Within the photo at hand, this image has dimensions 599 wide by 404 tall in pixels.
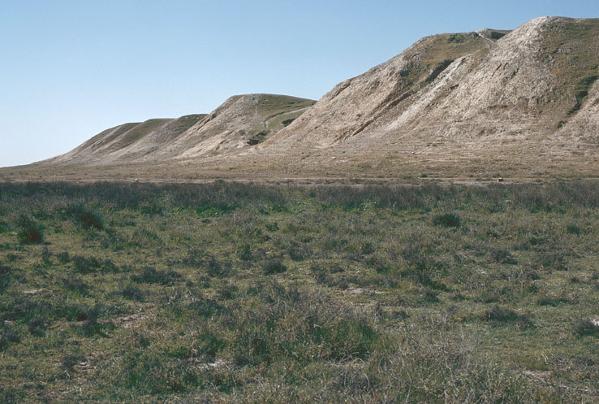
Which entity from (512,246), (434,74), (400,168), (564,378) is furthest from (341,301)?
(434,74)

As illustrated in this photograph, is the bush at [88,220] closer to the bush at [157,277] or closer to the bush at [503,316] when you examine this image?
the bush at [157,277]

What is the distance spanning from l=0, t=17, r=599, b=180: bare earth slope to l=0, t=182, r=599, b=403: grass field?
20728 millimetres

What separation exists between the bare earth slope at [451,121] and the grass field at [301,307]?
68.0ft

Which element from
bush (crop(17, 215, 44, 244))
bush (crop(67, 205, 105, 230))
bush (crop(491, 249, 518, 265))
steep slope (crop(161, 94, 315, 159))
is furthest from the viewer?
steep slope (crop(161, 94, 315, 159))

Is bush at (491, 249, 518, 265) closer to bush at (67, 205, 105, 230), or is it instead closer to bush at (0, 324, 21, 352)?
bush at (0, 324, 21, 352)

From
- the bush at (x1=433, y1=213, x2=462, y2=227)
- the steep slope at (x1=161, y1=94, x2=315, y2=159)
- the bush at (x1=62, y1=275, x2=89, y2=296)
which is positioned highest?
the steep slope at (x1=161, y1=94, x2=315, y2=159)

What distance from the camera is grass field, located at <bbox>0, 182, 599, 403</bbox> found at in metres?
5.66

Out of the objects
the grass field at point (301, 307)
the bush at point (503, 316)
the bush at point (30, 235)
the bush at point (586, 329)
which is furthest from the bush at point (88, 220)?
the bush at point (586, 329)

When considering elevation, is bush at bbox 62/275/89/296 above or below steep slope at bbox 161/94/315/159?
below

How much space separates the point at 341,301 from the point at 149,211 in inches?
484

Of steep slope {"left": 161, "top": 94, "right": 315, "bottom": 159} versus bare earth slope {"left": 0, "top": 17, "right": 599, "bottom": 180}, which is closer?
bare earth slope {"left": 0, "top": 17, "right": 599, "bottom": 180}

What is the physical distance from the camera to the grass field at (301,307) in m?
5.66

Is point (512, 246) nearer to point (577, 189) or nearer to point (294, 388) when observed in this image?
point (294, 388)

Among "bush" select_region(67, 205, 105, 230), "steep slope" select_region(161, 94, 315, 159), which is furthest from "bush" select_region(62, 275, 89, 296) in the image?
"steep slope" select_region(161, 94, 315, 159)
